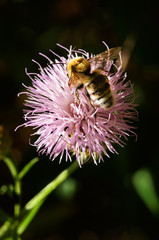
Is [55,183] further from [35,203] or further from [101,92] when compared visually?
[101,92]

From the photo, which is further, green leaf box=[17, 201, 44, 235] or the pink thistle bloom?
green leaf box=[17, 201, 44, 235]

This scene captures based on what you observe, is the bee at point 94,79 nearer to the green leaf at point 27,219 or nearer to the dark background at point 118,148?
the green leaf at point 27,219

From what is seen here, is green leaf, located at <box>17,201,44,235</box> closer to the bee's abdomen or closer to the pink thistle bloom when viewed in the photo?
the pink thistle bloom

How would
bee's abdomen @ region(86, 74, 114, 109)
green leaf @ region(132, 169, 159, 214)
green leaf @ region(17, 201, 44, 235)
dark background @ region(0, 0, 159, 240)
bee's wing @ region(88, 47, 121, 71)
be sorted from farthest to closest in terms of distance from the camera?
dark background @ region(0, 0, 159, 240), green leaf @ region(132, 169, 159, 214), green leaf @ region(17, 201, 44, 235), bee's wing @ region(88, 47, 121, 71), bee's abdomen @ region(86, 74, 114, 109)

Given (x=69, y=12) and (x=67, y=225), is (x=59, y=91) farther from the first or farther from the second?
(x=69, y=12)

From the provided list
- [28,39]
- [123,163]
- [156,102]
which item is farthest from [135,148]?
[28,39]

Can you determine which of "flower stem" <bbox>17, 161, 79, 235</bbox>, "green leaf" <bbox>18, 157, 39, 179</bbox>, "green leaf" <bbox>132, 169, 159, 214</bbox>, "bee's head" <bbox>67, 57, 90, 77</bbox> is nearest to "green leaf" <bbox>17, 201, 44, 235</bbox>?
"flower stem" <bbox>17, 161, 79, 235</bbox>
